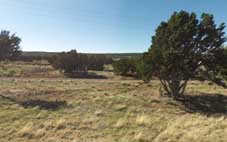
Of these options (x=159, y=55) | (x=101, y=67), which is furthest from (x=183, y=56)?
(x=101, y=67)

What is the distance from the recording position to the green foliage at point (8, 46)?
2906 centimetres

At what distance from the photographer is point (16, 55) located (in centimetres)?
3028

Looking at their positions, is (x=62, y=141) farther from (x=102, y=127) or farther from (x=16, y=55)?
(x=16, y=55)

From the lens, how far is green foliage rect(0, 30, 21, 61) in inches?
1144

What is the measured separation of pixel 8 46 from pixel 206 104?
19.3 meters

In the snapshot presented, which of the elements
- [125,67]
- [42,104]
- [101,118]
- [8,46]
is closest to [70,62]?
[125,67]

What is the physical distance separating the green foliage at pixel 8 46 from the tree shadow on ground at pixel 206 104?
1694cm

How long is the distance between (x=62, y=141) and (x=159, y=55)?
1535cm

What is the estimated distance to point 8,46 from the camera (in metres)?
29.4

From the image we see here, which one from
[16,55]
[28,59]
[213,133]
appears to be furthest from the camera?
[28,59]

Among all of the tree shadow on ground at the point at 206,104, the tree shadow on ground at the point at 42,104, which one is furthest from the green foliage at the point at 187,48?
the tree shadow on ground at the point at 42,104

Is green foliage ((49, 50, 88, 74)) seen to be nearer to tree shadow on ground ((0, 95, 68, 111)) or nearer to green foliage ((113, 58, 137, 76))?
green foliage ((113, 58, 137, 76))

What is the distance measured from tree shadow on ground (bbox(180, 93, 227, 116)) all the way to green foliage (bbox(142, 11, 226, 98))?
2.01 meters

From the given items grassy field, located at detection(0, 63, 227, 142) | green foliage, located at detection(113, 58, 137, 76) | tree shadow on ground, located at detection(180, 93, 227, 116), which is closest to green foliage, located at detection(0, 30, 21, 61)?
grassy field, located at detection(0, 63, 227, 142)
